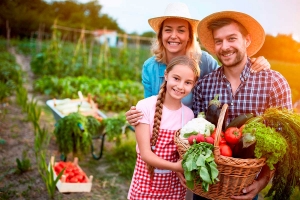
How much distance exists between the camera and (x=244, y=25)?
2676 mm

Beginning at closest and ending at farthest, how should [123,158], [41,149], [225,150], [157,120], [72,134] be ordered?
[225,150]
[157,120]
[72,134]
[41,149]
[123,158]

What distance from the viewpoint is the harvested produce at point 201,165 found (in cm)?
188

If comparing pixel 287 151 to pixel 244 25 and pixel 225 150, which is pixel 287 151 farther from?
pixel 244 25

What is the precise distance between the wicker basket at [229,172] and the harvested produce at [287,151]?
182 millimetres

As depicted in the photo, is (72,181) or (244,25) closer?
(244,25)

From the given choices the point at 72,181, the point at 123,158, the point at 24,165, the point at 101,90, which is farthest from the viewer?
the point at 101,90

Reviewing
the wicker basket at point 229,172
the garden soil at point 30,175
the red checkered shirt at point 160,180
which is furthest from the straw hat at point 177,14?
the garden soil at point 30,175

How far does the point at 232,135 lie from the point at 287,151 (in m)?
0.34

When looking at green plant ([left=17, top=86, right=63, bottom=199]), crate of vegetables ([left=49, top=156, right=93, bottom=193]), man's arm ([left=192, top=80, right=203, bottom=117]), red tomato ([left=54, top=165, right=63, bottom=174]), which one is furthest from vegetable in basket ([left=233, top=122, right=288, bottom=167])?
red tomato ([left=54, top=165, right=63, bottom=174])

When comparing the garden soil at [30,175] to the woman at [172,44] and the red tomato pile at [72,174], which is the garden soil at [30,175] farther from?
the woman at [172,44]

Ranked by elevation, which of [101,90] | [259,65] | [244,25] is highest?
[244,25]

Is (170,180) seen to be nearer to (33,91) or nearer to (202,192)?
(202,192)

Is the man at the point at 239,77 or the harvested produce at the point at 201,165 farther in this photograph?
the man at the point at 239,77

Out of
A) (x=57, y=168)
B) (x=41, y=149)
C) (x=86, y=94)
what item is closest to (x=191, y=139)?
(x=57, y=168)
